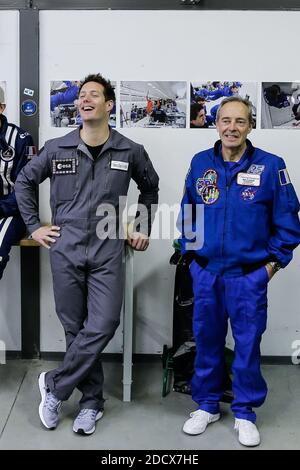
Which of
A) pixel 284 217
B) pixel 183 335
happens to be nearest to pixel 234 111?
pixel 284 217

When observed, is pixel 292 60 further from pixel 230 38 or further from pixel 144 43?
pixel 144 43

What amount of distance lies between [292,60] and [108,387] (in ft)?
7.19

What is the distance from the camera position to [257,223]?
9.00ft

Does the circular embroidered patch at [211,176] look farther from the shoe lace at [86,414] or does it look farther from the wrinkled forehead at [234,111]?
the shoe lace at [86,414]

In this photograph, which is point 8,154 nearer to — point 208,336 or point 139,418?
point 208,336

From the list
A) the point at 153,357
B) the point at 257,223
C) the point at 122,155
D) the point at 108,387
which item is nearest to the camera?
the point at 257,223

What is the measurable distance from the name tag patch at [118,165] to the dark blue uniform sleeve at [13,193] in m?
0.68

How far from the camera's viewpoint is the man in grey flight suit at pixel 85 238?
2.85m

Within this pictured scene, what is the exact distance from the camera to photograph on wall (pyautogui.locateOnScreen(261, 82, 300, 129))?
350 centimetres

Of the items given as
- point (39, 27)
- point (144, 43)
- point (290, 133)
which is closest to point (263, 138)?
point (290, 133)

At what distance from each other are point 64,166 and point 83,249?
41cm

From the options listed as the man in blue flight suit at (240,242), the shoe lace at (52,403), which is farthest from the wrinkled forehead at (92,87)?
the shoe lace at (52,403)

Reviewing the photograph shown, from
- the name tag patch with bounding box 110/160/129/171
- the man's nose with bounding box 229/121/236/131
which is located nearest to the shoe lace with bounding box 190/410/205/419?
the name tag patch with bounding box 110/160/129/171

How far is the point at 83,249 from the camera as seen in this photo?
2867 mm
